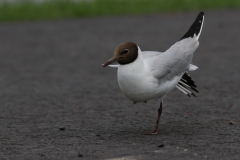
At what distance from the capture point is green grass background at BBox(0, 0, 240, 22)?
50.4ft

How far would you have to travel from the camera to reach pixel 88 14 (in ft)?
51.1

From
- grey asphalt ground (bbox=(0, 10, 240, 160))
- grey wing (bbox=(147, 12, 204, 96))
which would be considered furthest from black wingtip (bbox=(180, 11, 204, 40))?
grey asphalt ground (bbox=(0, 10, 240, 160))

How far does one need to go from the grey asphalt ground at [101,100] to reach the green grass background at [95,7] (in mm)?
1258

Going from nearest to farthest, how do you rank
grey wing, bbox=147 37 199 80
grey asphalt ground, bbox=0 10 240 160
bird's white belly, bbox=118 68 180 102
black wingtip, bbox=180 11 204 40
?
1. grey asphalt ground, bbox=0 10 240 160
2. bird's white belly, bbox=118 68 180 102
3. grey wing, bbox=147 37 199 80
4. black wingtip, bbox=180 11 204 40

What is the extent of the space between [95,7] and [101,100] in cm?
889

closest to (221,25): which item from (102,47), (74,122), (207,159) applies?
(102,47)

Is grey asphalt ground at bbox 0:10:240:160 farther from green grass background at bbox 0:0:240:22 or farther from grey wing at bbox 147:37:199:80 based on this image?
green grass background at bbox 0:0:240:22

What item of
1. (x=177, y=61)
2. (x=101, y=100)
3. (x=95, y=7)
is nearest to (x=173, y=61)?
(x=177, y=61)

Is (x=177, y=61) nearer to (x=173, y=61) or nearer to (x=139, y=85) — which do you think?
(x=173, y=61)

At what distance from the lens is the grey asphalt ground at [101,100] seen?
4871mm

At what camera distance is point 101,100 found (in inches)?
288

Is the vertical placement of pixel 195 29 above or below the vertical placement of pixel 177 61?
above

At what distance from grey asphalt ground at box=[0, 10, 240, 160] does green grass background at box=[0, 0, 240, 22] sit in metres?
1.26

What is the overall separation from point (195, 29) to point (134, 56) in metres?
1.37
